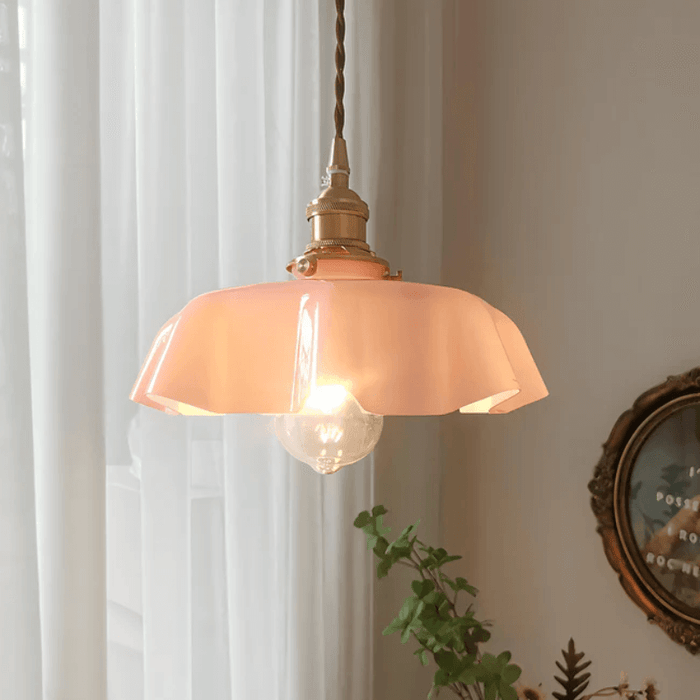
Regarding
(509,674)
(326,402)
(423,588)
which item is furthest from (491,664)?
(326,402)

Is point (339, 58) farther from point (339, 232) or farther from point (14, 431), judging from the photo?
point (14, 431)

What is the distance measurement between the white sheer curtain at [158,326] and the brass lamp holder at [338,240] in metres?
0.46

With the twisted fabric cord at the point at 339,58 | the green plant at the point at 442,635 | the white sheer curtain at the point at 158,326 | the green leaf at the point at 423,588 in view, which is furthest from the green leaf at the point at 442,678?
the twisted fabric cord at the point at 339,58

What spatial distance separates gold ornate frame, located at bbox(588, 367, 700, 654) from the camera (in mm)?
1176

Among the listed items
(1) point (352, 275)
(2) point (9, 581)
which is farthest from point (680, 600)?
(2) point (9, 581)

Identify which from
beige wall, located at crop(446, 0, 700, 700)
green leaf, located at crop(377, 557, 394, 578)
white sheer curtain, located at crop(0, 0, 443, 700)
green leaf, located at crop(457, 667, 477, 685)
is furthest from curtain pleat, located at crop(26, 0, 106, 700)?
beige wall, located at crop(446, 0, 700, 700)

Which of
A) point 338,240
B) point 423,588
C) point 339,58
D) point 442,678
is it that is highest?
point 339,58

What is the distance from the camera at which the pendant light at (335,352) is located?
1.56ft

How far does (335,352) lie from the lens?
1.58 ft

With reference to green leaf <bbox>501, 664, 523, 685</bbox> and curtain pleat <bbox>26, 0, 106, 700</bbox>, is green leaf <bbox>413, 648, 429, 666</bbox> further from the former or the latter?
curtain pleat <bbox>26, 0, 106, 700</bbox>

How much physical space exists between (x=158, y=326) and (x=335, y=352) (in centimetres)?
68

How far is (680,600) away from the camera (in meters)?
1.19

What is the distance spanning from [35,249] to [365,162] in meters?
0.70

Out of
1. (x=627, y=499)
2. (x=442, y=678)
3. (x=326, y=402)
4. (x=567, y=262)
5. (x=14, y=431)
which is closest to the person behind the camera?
(x=326, y=402)
